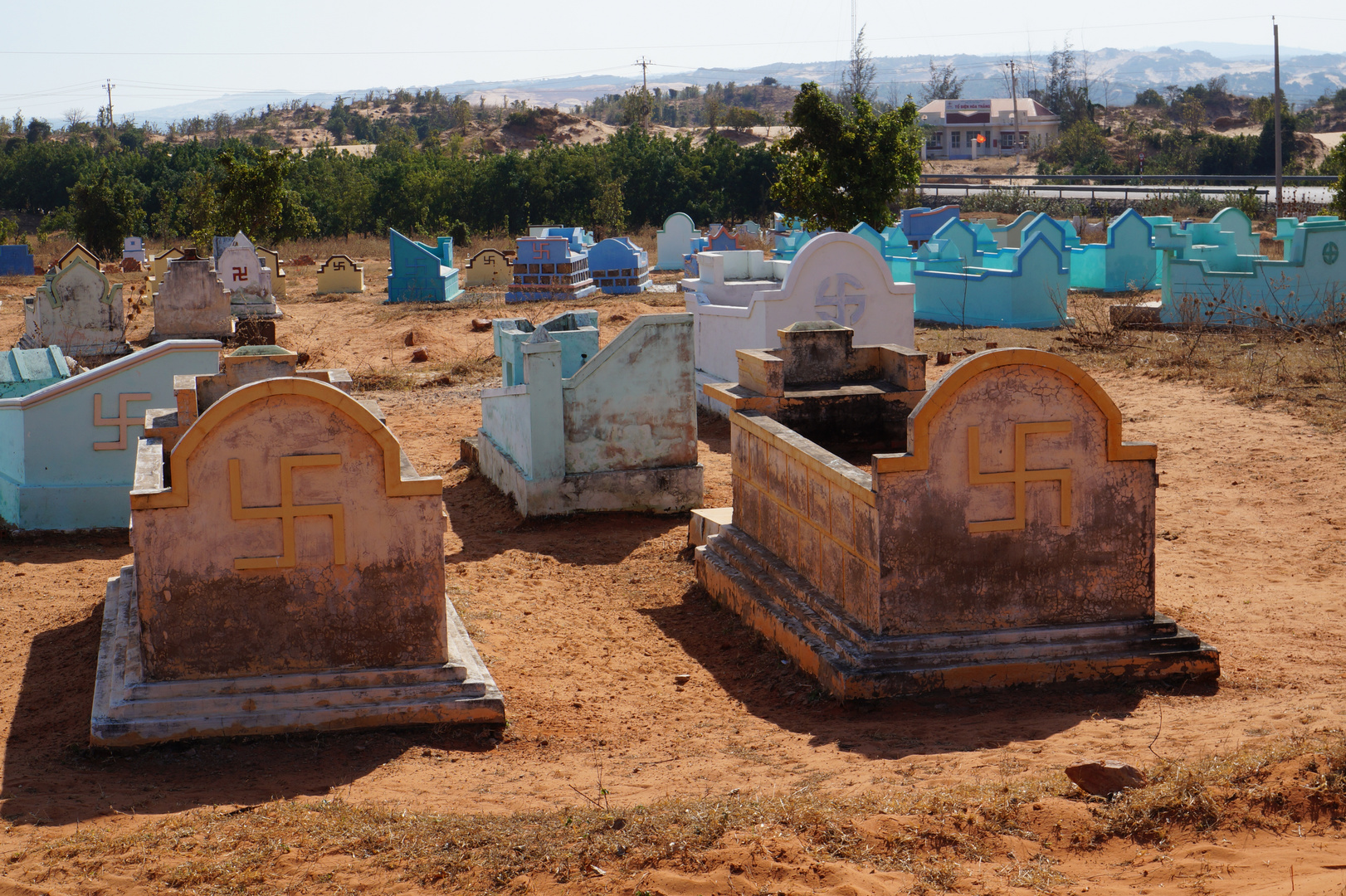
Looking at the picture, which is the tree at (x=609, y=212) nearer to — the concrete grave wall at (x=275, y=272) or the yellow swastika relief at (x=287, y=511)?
the concrete grave wall at (x=275, y=272)

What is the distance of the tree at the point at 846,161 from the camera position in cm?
2505

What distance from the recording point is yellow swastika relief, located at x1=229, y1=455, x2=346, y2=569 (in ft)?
17.9

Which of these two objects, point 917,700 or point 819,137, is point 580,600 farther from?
point 819,137

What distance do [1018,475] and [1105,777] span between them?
2017 mm

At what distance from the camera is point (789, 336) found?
29.6 feet

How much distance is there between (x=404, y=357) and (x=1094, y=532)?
46.3 ft

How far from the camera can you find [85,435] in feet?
30.7

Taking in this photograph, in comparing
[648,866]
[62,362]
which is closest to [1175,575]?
[648,866]

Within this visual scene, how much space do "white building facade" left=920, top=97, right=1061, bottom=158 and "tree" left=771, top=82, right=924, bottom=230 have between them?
192 feet

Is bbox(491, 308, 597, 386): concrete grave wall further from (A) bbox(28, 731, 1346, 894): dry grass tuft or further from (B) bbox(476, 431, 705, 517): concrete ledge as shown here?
(A) bbox(28, 731, 1346, 894): dry grass tuft

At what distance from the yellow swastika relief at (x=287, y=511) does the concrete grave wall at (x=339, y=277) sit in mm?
22367

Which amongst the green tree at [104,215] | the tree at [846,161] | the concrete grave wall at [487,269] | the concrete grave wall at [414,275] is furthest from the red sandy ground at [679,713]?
the green tree at [104,215]

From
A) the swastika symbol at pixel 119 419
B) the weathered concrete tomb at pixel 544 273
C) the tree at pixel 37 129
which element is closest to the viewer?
the swastika symbol at pixel 119 419

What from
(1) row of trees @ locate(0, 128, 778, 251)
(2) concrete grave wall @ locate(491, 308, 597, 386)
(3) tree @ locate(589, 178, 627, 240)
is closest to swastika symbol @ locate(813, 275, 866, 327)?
(2) concrete grave wall @ locate(491, 308, 597, 386)
